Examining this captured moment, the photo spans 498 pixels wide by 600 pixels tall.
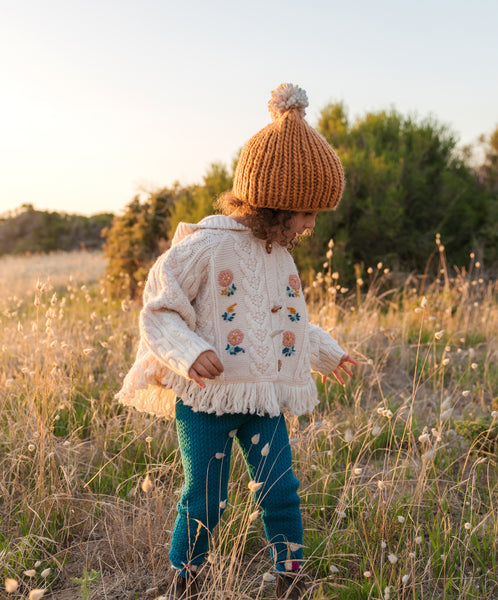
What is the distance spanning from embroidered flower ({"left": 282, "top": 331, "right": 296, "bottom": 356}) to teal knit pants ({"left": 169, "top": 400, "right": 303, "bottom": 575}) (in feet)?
0.84

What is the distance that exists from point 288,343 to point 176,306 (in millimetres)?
476

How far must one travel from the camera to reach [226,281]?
1934 mm

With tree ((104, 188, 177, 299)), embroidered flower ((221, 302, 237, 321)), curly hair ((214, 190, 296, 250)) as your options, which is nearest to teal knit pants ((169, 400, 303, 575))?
embroidered flower ((221, 302, 237, 321))

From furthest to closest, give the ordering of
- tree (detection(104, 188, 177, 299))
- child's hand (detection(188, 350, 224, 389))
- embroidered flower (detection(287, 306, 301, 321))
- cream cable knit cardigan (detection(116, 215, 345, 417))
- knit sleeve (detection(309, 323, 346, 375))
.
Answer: tree (detection(104, 188, 177, 299))
knit sleeve (detection(309, 323, 346, 375))
embroidered flower (detection(287, 306, 301, 321))
cream cable knit cardigan (detection(116, 215, 345, 417))
child's hand (detection(188, 350, 224, 389))

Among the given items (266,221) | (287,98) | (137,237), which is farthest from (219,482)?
(137,237)

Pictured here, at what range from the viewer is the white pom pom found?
1896 millimetres

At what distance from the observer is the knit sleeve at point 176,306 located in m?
1.76

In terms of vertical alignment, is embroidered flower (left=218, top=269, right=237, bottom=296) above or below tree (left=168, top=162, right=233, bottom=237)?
below

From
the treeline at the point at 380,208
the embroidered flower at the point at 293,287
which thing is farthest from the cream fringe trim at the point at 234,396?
the treeline at the point at 380,208

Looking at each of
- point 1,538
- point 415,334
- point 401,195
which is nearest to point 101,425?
point 1,538

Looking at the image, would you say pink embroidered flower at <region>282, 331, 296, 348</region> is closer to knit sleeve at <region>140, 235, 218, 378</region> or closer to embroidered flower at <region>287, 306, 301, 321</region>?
embroidered flower at <region>287, 306, 301, 321</region>

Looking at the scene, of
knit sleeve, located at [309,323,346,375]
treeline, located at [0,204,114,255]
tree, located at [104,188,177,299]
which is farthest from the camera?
treeline, located at [0,204,114,255]

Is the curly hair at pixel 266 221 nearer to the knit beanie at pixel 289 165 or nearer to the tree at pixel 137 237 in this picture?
the knit beanie at pixel 289 165

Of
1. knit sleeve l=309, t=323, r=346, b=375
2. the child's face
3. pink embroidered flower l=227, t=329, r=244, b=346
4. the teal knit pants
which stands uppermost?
the child's face
